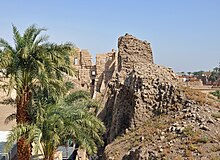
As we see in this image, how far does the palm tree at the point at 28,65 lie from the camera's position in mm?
9773

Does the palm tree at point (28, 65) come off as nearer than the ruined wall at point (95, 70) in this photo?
Yes

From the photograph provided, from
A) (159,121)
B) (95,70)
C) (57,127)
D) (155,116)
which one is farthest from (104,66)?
(57,127)

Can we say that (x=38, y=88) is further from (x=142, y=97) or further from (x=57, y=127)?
(x=142, y=97)

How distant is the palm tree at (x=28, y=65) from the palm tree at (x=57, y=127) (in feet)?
1.76

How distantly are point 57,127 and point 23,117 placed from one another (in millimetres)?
1155

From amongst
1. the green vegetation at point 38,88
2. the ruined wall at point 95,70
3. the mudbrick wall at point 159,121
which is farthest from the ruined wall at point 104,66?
the green vegetation at point 38,88

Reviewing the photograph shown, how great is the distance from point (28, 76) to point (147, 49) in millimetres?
13486

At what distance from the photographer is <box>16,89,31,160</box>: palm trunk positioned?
1016 cm

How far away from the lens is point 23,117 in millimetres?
10203

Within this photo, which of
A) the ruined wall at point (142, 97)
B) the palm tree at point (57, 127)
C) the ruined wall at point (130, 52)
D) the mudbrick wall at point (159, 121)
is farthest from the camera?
the ruined wall at point (130, 52)

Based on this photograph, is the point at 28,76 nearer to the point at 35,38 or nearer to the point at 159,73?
the point at 35,38

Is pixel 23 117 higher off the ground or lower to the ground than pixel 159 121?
higher

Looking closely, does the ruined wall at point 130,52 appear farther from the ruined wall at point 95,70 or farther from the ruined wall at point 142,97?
the ruined wall at point 95,70

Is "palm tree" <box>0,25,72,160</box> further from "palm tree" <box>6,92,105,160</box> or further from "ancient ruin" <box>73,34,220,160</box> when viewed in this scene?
"ancient ruin" <box>73,34,220,160</box>
